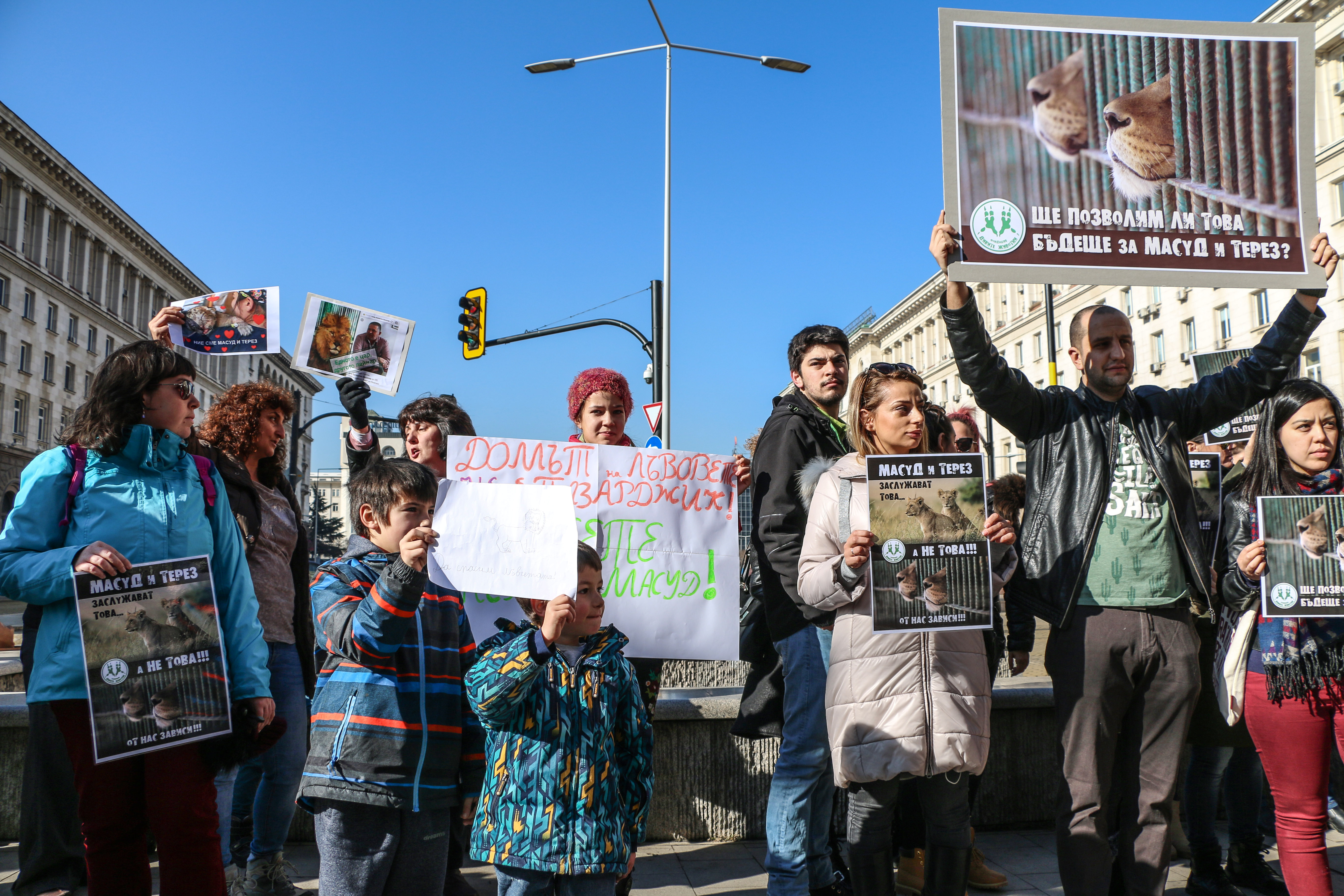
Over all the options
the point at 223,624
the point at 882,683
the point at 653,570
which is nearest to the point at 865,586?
the point at 882,683

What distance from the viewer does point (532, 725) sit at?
8.59ft

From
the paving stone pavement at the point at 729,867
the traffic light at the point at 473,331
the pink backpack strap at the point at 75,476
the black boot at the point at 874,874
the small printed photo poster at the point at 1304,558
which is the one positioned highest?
the traffic light at the point at 473,331

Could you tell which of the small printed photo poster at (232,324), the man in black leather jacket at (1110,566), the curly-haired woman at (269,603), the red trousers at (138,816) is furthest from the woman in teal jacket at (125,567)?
the man in black leather jacket at (1110,566)

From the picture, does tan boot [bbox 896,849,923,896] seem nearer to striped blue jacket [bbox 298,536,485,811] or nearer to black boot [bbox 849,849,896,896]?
black boot [bbox 849,849,896,896]

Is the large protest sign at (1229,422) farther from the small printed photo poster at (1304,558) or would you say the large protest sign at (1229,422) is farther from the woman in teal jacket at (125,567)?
the woman in teal jacket at (125,567)

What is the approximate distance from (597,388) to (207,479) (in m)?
1.49

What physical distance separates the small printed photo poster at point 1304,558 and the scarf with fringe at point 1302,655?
72mm

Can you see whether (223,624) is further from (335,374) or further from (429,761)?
(335,374)

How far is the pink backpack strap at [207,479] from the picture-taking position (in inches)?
120

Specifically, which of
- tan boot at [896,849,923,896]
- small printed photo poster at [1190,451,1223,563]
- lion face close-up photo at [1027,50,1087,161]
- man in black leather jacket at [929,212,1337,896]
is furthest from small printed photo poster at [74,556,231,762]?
small printed photo poster at [1190,451,1223,563]

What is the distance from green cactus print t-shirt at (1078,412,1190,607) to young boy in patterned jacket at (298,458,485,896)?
205 centimetres

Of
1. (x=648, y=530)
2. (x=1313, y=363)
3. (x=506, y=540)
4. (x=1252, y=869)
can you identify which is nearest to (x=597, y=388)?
(x=648, y=530)

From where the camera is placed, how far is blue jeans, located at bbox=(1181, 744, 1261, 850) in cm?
392

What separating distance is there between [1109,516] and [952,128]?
141cm
